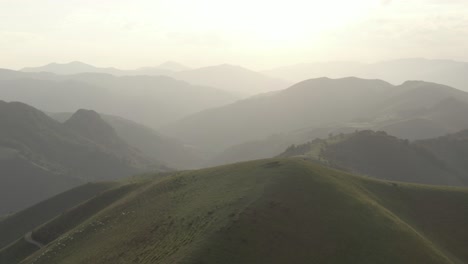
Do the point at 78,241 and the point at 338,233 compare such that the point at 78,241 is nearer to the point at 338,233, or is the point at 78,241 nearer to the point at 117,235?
the point at 117,235

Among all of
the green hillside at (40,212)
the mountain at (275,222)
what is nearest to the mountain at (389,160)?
the green hillside at (40,212)

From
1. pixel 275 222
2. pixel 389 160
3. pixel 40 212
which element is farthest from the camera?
pixel 389 160

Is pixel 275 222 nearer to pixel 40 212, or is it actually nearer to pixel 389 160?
pixel 40 212

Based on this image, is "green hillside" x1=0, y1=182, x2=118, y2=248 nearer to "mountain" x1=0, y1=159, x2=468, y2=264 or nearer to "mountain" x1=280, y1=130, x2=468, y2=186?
"mountain" x1=0, y1=159, x2=468, y2=264

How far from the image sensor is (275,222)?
177 ft

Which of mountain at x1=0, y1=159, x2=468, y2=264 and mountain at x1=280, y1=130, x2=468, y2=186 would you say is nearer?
mountain at x1=0, y1=159, x2=468, y2=264

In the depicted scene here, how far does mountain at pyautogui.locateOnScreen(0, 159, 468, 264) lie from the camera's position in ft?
164

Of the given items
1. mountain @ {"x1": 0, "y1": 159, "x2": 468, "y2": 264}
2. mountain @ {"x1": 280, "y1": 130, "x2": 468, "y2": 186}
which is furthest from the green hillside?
mountain @ {"x1": 280, "y1": 130, "x2": 468, "y2": 186}

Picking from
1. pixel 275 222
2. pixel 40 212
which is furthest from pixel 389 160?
pixel 275 222

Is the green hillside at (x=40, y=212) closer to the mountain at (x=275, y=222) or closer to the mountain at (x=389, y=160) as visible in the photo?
the mountain at (x=275, y=222)

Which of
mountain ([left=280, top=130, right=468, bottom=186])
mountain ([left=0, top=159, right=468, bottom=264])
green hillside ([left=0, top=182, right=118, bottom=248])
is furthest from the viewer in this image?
mountain ([left=280, top=130, right=468, bottom=186])

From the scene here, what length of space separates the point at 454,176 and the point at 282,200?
507 feet

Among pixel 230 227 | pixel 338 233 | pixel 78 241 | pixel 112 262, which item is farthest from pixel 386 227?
pixel 78 241

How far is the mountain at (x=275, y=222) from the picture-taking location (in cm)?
4997
